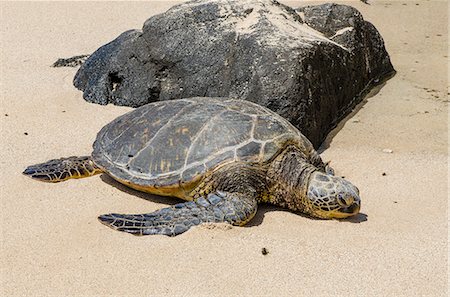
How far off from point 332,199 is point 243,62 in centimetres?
176

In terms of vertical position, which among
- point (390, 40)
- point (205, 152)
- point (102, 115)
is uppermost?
point (205, 152)

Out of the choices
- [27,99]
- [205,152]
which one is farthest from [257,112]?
[27,99]

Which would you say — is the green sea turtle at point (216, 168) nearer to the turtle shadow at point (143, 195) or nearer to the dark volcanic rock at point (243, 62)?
the turtle shadow at point (143, 195)

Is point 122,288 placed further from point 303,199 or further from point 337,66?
point 337,66

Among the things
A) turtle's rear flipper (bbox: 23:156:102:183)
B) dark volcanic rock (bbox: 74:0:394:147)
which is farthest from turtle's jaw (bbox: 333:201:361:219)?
turtle's rear flipper (bbox: 23:156:102:183)

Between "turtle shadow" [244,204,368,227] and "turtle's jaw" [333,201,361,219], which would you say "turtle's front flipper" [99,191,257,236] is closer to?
"turtle shadow" [244,204,368,227]

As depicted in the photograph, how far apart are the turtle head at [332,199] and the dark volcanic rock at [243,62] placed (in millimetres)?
1141

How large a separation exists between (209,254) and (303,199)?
80 centimetres

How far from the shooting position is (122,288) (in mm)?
2852

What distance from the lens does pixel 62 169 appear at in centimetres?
407

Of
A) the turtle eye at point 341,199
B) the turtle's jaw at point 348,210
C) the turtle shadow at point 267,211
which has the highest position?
→ the turtle eye at point 341,199

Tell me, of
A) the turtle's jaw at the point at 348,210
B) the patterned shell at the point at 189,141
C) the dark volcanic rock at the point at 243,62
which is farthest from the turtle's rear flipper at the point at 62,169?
the turtle's jaw at the point at 348,210

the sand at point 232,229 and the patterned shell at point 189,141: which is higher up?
the patterned shell at point 189,141

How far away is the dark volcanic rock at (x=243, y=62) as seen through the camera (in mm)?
4773
